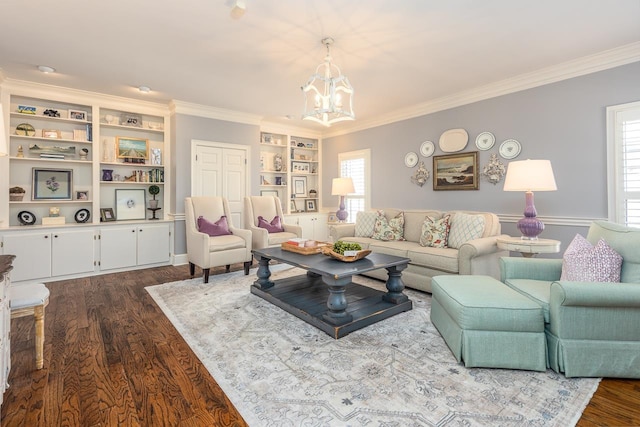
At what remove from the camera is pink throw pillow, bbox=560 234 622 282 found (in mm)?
2115

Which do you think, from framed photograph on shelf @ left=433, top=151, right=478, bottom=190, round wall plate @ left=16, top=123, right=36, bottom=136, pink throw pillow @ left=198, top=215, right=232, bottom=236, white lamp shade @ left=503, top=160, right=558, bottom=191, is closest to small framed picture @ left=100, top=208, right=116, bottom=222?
round wall plate @ left=16, top=123, right=36, bottom=136

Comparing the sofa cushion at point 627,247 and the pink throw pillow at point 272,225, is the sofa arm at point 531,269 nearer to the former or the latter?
the sofa cushion at point 627,247

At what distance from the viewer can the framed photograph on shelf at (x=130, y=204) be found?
5.07 meters

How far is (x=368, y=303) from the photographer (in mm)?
3037

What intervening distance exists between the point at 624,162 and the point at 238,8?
4063 millimetres

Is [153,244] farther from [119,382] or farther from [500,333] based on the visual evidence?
[500,333]

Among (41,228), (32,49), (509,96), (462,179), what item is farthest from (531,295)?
(41,228)

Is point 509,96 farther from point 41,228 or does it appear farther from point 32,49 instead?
point 41,228

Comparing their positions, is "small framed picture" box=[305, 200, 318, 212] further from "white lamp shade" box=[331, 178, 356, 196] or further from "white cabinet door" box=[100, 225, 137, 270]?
"white cabinet door" box=[100, 225, 137, 270]

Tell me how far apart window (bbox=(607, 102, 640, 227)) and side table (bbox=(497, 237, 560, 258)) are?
0.85 meters

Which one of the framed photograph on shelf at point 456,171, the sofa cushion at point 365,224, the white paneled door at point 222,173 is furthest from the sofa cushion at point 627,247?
the white paneled door at point 222,173

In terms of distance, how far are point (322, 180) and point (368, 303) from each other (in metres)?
4.62

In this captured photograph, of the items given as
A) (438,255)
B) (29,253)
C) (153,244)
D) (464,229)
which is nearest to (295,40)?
(438,255)

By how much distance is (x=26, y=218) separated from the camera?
4316mm
